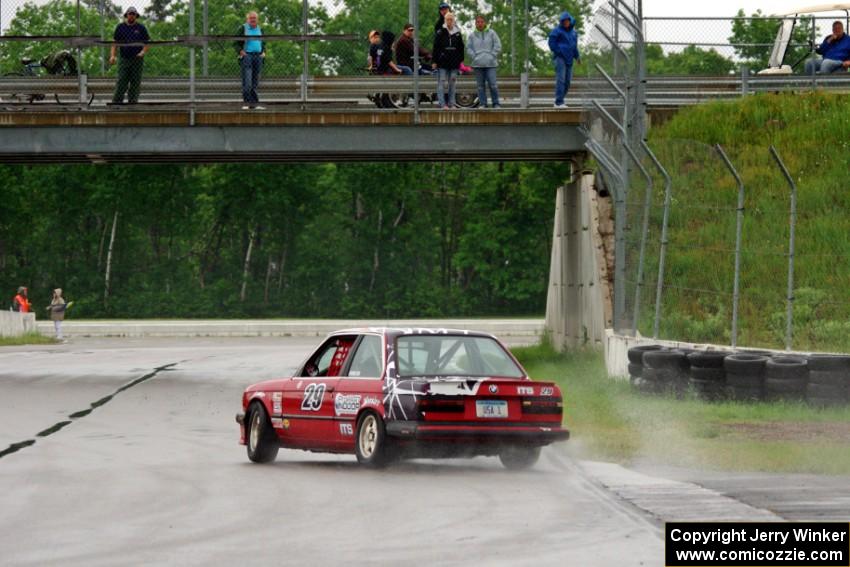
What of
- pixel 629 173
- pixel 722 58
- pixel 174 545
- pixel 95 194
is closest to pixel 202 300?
pixel 95 194

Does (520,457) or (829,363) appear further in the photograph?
(829,363)

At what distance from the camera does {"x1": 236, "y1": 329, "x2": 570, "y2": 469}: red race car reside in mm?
14359

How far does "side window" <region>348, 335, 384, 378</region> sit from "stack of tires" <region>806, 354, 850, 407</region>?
19.4 feet

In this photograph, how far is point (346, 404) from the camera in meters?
15.0

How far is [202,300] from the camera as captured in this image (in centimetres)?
8294

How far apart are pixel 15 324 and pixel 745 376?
123 feet

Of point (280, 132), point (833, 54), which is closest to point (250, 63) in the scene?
point (280, 132)

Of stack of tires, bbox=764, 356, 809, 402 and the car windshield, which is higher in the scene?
the car windshield

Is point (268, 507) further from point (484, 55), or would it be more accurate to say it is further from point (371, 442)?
point (484, 55)

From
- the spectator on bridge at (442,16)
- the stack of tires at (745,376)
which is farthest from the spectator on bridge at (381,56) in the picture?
the stack of tires at (745,376)

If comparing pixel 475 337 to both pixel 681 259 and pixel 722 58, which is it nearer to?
pixel 681 259

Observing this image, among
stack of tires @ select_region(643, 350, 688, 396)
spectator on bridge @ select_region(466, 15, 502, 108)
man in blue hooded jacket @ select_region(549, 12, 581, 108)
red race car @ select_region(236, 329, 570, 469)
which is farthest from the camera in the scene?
man in blue hooded jacket @ select_region(549, 12, 581, 108)

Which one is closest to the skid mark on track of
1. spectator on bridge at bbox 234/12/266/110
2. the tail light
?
the tail light

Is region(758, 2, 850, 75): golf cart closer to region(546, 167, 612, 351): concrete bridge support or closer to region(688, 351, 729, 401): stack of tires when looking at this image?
region(546, 167, 612, 351): concrete bridge support
